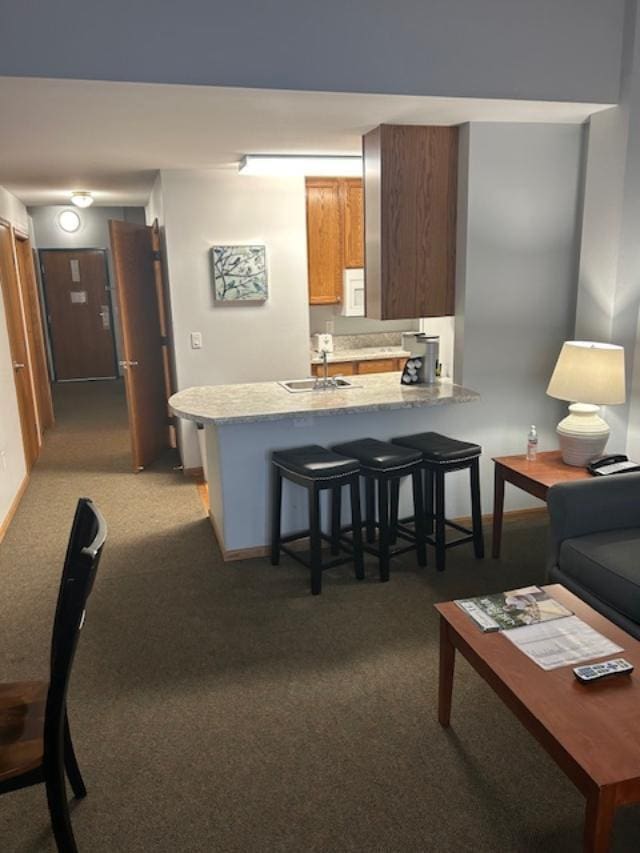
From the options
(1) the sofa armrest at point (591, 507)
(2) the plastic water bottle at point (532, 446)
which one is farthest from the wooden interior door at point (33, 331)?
(1) the sofa armrest at point (591, 507)

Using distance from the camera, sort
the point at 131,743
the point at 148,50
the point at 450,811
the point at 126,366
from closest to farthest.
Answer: the point at 450,811, the point at 131,743, the point at 148,50, the point at 126,366

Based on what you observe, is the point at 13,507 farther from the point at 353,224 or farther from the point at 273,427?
the point at 353,224

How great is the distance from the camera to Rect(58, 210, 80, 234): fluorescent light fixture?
31.1 ft

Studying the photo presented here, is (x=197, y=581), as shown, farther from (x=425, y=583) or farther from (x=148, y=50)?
(x=148, y=50)

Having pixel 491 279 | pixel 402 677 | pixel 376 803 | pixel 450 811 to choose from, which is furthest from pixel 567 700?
pixel 491 279

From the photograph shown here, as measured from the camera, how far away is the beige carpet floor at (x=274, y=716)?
1946 millimetres

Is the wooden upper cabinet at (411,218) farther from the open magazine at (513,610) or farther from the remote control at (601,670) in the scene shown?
the remote control at (601,670)

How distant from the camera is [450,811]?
1989 millimetres

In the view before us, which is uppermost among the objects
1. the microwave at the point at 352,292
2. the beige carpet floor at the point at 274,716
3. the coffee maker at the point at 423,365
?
the microwave at the point at 352,292

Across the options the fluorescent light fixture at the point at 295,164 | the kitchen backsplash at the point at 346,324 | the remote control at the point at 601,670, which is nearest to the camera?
the remote control at the point at 601,670

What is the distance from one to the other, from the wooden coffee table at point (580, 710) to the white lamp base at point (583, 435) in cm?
128

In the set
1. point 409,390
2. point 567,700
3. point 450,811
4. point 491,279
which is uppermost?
point 491,279

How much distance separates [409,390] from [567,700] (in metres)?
2.32

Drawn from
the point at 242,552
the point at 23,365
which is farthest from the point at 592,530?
the point at 23,365
